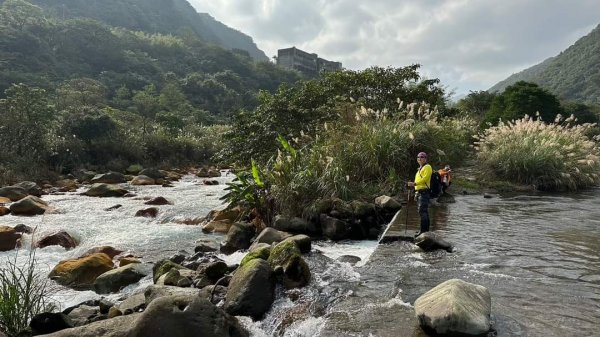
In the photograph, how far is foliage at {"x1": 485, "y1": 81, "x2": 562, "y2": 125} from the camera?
28.0 m

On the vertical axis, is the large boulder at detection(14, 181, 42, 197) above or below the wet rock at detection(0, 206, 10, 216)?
above

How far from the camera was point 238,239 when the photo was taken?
916cm

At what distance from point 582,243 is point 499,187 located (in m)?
6.75

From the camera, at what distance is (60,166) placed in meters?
23.9

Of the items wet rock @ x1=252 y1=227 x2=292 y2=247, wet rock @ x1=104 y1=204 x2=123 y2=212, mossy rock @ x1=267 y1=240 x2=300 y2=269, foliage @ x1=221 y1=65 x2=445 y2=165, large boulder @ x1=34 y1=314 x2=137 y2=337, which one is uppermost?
foliage @ x1=221 y1=65 x2=445 y2=165

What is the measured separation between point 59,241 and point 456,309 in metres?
9.40

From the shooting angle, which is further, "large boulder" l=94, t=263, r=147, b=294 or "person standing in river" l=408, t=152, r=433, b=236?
"person standing in river" l=408, t=152, r=433, b=236

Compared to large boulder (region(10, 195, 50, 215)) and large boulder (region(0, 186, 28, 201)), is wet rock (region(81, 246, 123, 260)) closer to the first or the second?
large boulder (region(10, 195, 50, 215))

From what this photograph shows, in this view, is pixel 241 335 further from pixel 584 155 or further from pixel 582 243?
pixel 584 155

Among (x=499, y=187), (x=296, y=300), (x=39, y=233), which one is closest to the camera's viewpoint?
(x=296, y=300)

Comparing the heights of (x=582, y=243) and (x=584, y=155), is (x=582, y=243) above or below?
below

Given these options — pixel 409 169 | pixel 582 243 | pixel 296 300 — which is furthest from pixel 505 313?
pixel 409 169

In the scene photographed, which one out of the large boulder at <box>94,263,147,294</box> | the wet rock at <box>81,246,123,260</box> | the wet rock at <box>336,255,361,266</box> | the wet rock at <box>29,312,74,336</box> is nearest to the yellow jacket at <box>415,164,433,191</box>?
the wet rock at <box>336,255,361,266</box>

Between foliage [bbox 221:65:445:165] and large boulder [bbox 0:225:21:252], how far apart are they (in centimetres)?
746
